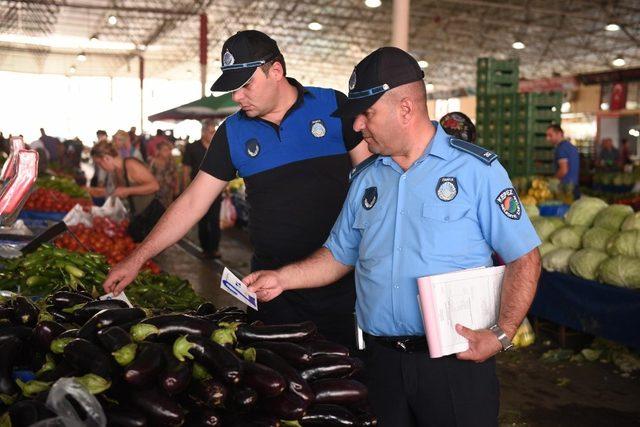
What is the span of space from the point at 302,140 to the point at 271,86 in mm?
303

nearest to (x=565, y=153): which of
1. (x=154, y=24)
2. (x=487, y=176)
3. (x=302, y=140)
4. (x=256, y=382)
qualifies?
(x=302, y=140)

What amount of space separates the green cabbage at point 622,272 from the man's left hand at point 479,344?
13.1 feet

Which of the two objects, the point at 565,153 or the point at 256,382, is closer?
the point at 256,382

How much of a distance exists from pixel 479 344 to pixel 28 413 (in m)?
1.35

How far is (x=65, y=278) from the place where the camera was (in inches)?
158

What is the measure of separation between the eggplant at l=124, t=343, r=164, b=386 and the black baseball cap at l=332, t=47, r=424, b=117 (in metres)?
0.98

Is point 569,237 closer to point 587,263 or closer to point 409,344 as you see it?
point 587,263

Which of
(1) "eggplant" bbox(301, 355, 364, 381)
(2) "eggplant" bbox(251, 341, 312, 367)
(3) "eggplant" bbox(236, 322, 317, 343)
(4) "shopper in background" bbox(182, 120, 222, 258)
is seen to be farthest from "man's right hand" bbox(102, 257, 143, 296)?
(4) "shopper in background" bbox(182, 120, 222, 258)

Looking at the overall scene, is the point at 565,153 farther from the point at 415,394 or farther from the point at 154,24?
the point at 154,24

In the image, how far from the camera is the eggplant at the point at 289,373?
7.09 feet

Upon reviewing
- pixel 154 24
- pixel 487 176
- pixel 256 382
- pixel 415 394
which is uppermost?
pixel 154 24

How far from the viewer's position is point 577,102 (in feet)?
104

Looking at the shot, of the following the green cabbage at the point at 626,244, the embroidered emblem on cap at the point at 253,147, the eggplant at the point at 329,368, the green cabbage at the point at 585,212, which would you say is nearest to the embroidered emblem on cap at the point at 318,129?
the embroidered emblem on cap at the point at 253,147

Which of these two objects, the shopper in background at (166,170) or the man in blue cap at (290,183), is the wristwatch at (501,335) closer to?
the man in blue cap at (290,183)
